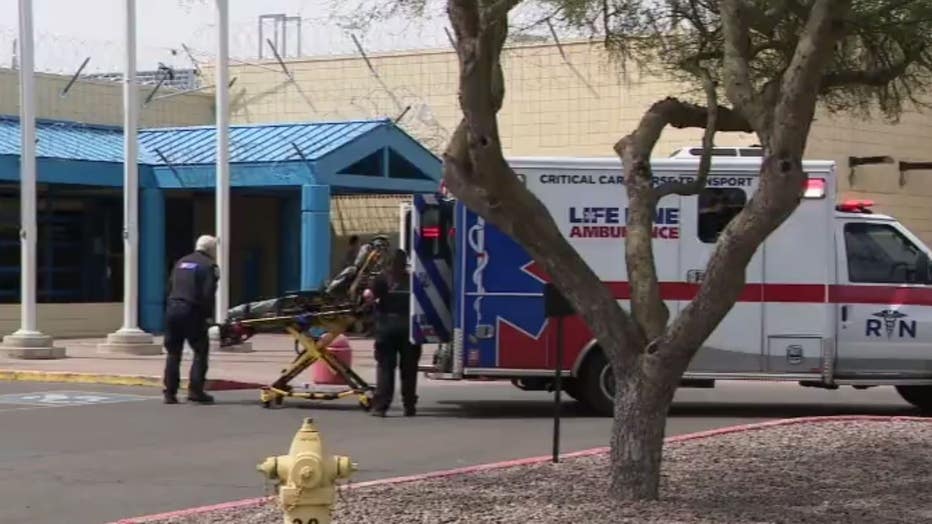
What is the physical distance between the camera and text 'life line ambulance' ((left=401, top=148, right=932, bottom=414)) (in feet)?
48.8

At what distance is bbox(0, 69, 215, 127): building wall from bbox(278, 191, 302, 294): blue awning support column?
303 cm

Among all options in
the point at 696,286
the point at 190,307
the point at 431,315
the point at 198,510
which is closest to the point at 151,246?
the point at 190,307

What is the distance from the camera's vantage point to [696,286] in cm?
1484

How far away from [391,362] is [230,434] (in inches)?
79.7

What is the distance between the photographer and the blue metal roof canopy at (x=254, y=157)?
2770 cm

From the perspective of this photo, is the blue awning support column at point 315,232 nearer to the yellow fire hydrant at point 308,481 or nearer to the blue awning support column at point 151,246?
the blue awning support column at point 151,246

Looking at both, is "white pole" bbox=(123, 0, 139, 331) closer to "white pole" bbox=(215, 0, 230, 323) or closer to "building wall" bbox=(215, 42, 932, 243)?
"white pole" bbox=(215, 0, 230, 323)

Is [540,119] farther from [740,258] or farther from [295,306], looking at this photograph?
[740,258]

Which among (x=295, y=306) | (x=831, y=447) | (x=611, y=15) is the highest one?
(x=611, y=15)

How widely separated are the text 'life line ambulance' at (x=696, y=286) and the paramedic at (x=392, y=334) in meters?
0.19

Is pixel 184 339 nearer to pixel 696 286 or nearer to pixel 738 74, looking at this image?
pixel 696 286

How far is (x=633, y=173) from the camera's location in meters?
8.58

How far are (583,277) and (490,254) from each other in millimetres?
6516

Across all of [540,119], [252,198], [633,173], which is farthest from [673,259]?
[252,198]
